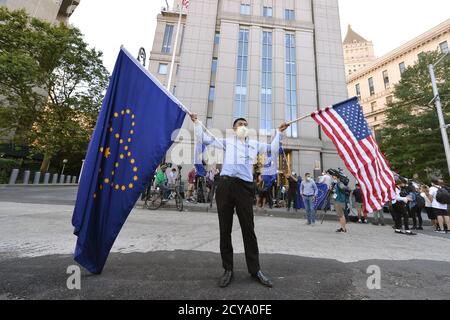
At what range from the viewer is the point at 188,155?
19359 mm

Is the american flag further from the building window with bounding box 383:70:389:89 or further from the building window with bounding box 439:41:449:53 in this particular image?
the building window with bounding box 383:70:389:89

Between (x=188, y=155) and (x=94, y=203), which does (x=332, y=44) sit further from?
(x=94, y=203)

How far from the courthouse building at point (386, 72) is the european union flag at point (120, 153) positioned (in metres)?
40.1

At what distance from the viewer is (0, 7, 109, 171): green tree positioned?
21.5m

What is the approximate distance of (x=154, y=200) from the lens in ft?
35.9

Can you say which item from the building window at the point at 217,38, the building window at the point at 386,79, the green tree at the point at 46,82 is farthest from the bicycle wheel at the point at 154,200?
the building window at the point at 386,79

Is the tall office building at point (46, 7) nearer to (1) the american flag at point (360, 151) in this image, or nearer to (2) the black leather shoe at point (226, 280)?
(1) the american flag at point (360, 151)

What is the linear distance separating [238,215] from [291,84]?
23796 mm

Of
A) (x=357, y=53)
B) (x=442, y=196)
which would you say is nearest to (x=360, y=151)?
(x=442, y=196)

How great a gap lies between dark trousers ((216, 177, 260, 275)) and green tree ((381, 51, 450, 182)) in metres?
24.4

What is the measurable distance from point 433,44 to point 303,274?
51283 mm

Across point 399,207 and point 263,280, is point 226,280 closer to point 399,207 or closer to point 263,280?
point 263,280

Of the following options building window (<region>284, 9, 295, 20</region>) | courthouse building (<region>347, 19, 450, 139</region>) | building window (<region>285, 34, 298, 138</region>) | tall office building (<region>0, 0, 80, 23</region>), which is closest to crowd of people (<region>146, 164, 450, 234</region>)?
building window (<region>285, 34, 298, 138</region>)

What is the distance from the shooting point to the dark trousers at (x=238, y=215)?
9.21 ft
